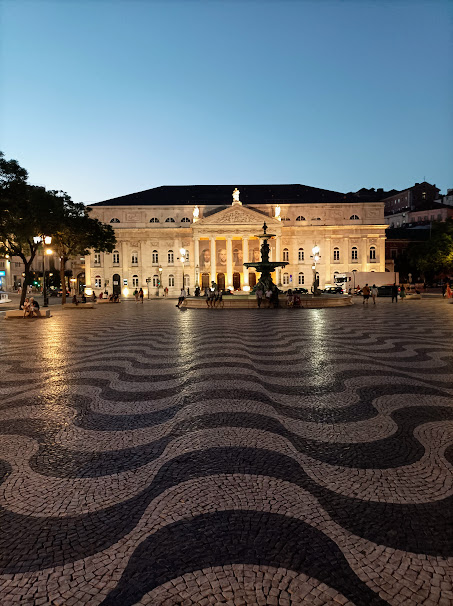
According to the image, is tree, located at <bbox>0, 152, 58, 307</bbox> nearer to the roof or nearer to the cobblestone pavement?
the cobblestone pavement

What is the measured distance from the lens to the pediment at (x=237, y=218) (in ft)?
203

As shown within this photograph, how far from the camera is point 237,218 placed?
62.2 meters

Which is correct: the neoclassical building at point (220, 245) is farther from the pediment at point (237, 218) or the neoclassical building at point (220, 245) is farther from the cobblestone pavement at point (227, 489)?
Answer: the cobblestone pavement at point (227, 489)

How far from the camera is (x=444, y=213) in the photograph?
78625 millimetres

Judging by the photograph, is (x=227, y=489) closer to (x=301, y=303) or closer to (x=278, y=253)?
(x=301, y=303)

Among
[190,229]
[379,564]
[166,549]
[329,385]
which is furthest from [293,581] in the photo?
[190,229]

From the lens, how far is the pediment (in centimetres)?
6191

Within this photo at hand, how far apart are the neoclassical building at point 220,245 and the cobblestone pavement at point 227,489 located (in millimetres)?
59017

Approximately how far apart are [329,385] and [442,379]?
2.01 m

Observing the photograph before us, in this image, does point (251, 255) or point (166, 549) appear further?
point (251, 255)

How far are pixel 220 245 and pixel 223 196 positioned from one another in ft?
32.7

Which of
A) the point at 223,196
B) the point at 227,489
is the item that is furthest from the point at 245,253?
the point at 227,489

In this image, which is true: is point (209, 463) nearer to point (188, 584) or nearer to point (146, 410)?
point (188, 584)

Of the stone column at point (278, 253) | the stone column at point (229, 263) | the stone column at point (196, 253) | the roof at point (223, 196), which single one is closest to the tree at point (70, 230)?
the stone column at point (196, 253)
